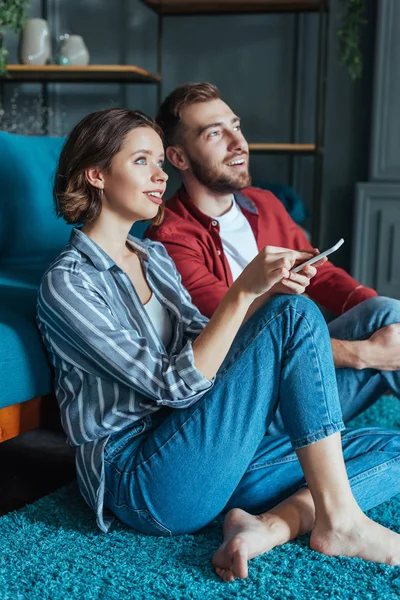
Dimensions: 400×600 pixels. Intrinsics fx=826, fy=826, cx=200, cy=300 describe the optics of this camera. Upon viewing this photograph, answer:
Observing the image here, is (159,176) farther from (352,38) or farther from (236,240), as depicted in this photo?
(352,38)

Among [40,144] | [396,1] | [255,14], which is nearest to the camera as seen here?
[40,144]

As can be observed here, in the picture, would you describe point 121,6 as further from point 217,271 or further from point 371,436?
point 371,436

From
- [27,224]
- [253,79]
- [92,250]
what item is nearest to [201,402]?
[92,250]

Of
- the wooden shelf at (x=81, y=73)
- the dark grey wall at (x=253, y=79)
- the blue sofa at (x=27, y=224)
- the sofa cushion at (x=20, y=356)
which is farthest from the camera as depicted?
the dark grey wall at (x=253, y=79)

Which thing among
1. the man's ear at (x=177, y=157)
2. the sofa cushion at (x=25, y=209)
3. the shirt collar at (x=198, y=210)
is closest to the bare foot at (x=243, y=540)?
the shirt collar at (x=198, y=210)

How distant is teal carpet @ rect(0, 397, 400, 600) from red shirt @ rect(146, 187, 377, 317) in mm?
528

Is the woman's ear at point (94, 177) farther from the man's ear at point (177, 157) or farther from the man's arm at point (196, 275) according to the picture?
the man's ear at point (177, 157)

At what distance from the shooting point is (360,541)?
1319 mm

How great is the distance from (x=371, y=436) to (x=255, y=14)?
298 cm

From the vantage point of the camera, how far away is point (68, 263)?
1396 millimetres

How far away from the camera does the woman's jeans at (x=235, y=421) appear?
1325 mm

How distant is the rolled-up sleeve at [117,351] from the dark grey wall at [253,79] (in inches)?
114

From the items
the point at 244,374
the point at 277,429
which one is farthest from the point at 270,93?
the point at 244,374

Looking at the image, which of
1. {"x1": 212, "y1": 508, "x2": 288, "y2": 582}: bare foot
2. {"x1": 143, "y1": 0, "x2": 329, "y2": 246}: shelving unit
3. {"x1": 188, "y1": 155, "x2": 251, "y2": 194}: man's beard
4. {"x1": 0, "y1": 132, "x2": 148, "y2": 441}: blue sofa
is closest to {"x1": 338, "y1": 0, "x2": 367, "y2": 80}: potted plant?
{"x1": 143, "y1": 0, "x2": 329, "y2": 246}: shelving unit
